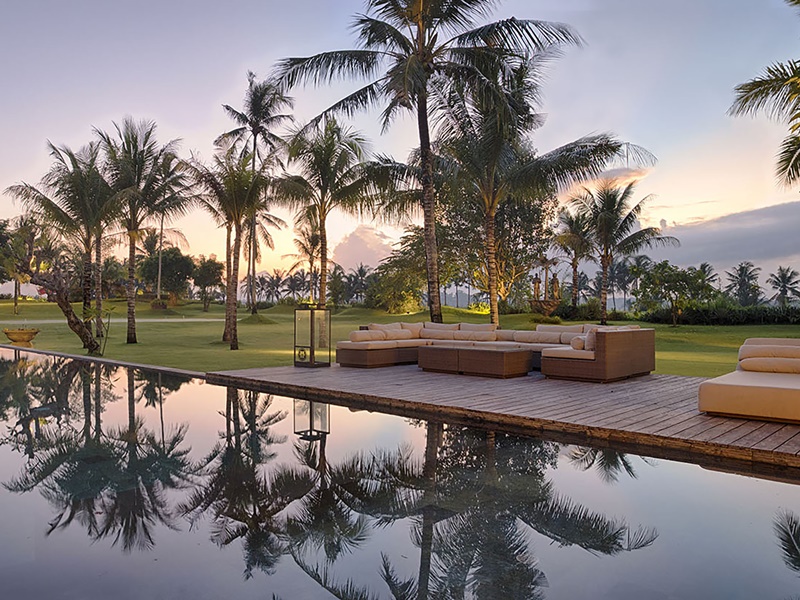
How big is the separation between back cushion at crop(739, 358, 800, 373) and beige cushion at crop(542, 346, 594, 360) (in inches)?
82.5

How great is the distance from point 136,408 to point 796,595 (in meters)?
6.85

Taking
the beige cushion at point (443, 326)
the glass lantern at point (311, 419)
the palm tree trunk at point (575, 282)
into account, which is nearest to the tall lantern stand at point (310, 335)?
the beige cushion at point (443, 326)

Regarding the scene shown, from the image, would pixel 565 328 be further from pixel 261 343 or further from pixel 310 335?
pixel 261 343

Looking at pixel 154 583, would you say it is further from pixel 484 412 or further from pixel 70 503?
pixel 484 412

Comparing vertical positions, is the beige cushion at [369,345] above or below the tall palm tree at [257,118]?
below

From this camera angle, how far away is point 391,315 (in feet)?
105

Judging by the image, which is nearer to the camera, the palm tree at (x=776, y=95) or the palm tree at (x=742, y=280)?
the palm tree at (x=776, y=95)

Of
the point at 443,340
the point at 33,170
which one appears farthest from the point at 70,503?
the point at 33,170

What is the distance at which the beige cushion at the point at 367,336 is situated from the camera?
1024 centimetres

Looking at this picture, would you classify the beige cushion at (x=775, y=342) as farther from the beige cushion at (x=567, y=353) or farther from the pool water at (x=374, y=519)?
the pool water at (x=374, y=519)

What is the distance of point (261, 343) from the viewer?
17828 millimetres

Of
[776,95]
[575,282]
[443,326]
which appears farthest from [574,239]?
[443,326]

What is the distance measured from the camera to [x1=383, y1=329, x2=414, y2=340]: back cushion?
10633mm

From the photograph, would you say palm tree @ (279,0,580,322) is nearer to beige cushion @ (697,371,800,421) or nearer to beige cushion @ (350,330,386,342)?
beige cushion @ (350,330,386,342)
